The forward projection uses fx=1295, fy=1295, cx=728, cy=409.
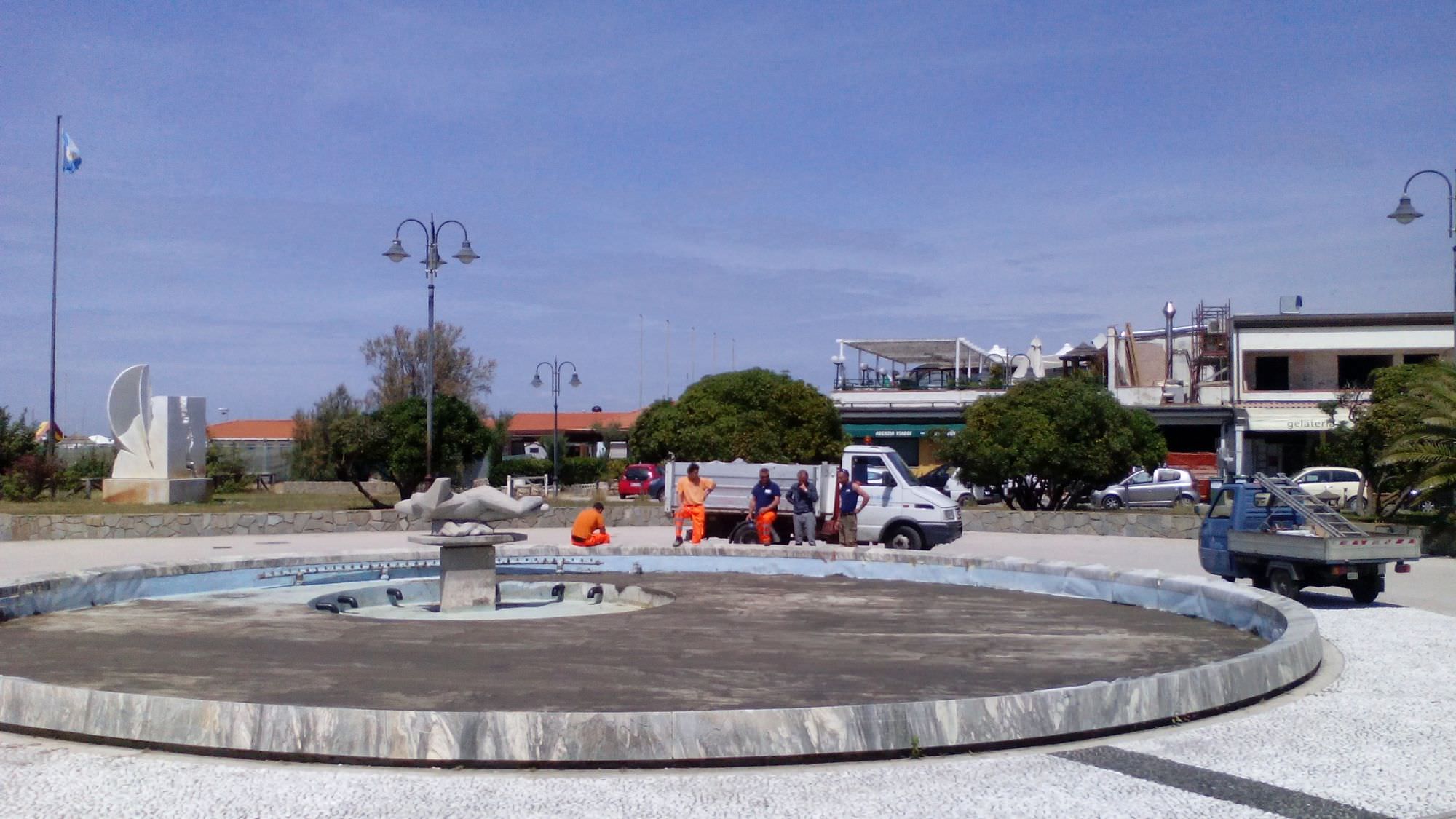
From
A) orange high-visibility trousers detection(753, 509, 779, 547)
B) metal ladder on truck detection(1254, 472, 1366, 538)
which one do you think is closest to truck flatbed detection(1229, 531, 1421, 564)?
metal ladder on truck detection(1254, 472, 1366, 538)

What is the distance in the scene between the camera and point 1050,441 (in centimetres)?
3300

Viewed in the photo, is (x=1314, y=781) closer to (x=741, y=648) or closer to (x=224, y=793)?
(x=741, y=648)

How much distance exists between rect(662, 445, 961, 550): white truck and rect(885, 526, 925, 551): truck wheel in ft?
0.04

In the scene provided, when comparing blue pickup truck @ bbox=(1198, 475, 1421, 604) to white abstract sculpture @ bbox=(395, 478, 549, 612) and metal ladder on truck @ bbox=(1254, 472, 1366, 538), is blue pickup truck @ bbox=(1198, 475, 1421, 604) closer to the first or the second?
metal ladder on truck @ bbox=(1254, 472, 1366, 538)

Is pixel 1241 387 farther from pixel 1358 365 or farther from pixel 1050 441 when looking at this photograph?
pixel 1050 441

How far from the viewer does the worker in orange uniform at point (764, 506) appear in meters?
21.7

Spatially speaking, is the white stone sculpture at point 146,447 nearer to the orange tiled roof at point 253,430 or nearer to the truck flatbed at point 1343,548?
the truck flatbed at point 1343,548

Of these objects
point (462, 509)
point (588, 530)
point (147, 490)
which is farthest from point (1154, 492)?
point (462, 509)

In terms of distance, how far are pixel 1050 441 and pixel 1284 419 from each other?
24.2m

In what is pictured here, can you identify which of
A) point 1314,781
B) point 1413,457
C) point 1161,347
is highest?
point 1161,347

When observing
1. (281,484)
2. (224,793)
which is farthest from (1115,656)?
(281,484)

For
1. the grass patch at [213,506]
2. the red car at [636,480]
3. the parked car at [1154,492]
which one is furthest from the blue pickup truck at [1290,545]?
the red car at [636,480]

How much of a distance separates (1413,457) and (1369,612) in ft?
33.3

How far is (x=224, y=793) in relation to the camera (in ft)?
21.0
